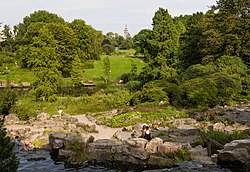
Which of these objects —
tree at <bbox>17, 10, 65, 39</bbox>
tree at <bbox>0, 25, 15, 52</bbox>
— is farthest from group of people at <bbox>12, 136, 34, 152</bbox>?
tree at <bbox>0, 25, 15, 52</bbox>

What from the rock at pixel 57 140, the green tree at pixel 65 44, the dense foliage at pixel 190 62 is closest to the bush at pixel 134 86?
the dense foliage at pixel 190 62

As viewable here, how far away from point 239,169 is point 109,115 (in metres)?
16.0

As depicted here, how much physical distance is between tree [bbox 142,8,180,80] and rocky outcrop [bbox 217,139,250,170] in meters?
27.1

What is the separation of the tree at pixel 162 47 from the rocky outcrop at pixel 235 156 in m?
27.1

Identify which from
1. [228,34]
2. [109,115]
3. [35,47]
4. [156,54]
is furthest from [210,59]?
[35,47]

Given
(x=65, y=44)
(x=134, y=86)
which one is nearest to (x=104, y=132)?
(x=134, y=86)

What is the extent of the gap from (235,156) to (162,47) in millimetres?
29406

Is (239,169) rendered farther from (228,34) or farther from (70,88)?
(70,88)

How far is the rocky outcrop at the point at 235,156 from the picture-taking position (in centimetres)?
1288

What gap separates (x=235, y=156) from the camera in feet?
42.1

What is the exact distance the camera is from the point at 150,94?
29.4 m

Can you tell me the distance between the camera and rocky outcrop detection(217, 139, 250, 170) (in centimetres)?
1288

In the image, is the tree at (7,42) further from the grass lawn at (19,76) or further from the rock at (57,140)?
the rock at (57,140)

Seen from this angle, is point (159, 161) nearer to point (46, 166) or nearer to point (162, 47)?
point (46, 166)
